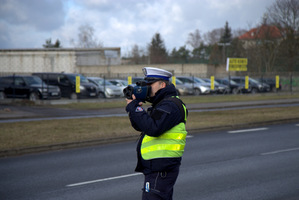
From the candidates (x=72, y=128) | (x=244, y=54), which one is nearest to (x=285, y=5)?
(x=244, y=54)

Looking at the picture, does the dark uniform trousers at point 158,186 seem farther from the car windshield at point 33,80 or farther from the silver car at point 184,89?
the silver car at point 184,89

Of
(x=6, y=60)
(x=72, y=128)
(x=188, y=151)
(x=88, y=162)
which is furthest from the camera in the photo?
(x=6, y=60)

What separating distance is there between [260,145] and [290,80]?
1252 inches

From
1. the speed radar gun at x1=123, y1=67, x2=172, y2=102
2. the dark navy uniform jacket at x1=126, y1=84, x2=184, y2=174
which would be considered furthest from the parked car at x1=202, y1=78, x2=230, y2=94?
the dark navy uniform jacket at x1=126, y1=84, x2=184, y2=174

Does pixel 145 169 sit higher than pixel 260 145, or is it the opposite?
pixel 145 169

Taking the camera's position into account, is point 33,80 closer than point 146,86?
No

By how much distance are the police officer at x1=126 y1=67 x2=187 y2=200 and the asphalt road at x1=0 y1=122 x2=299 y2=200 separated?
273 cm

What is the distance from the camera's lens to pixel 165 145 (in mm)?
3490

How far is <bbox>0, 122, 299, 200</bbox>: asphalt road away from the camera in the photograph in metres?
6.41

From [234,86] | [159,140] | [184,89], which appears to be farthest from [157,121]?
[234,86]

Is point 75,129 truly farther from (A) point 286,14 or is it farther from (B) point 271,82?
(A) point 286,14

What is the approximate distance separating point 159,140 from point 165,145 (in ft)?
0.22

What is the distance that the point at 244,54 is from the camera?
6038cm

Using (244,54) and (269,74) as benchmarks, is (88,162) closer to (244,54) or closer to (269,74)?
(269,74)
